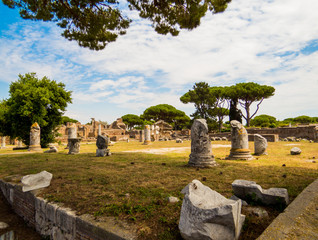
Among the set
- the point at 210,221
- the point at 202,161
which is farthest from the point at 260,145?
the point at 210,221

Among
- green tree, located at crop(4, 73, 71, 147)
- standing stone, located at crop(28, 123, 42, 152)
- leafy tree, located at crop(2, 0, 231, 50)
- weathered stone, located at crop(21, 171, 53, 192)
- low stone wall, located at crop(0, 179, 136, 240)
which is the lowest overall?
low stone wall, located at crop(0, 179, 136, 240)

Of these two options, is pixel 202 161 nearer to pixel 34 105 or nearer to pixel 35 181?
pixel 35 181

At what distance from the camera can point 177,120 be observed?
175 feet

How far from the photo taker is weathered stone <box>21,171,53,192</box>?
3.83m

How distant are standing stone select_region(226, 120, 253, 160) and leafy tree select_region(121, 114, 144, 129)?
4966 cm

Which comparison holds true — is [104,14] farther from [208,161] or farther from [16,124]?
[16,124]

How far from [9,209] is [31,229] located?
140 cm

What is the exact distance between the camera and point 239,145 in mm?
7941

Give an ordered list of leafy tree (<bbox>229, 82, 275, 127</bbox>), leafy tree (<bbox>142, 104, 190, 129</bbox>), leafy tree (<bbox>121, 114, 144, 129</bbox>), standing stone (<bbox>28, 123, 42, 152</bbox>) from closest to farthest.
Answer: standing stone (<bbox>28, 123, 42, 152</bbox>) < leafy tree (<bbox>229, 82, 275, 127</bbox>) < leafy tree (<bbox>142, 104, 190, 129</bbox>) < leafy tree (<bbox>121, 114, 144, 129</bbox>)

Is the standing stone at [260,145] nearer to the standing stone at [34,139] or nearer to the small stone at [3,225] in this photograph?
the small stone at [3,225]

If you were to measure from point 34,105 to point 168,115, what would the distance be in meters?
41.2

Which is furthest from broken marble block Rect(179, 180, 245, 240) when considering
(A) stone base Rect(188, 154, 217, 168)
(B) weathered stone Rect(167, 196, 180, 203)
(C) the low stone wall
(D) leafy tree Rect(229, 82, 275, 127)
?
(D) leafy tree Rect(229, 82, 275, 127)

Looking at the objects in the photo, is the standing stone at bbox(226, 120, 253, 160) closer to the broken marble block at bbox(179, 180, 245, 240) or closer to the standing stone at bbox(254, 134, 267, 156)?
the standing stone at bbox(254, 134, 267, 156)

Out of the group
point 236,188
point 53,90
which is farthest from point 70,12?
point 53,90
